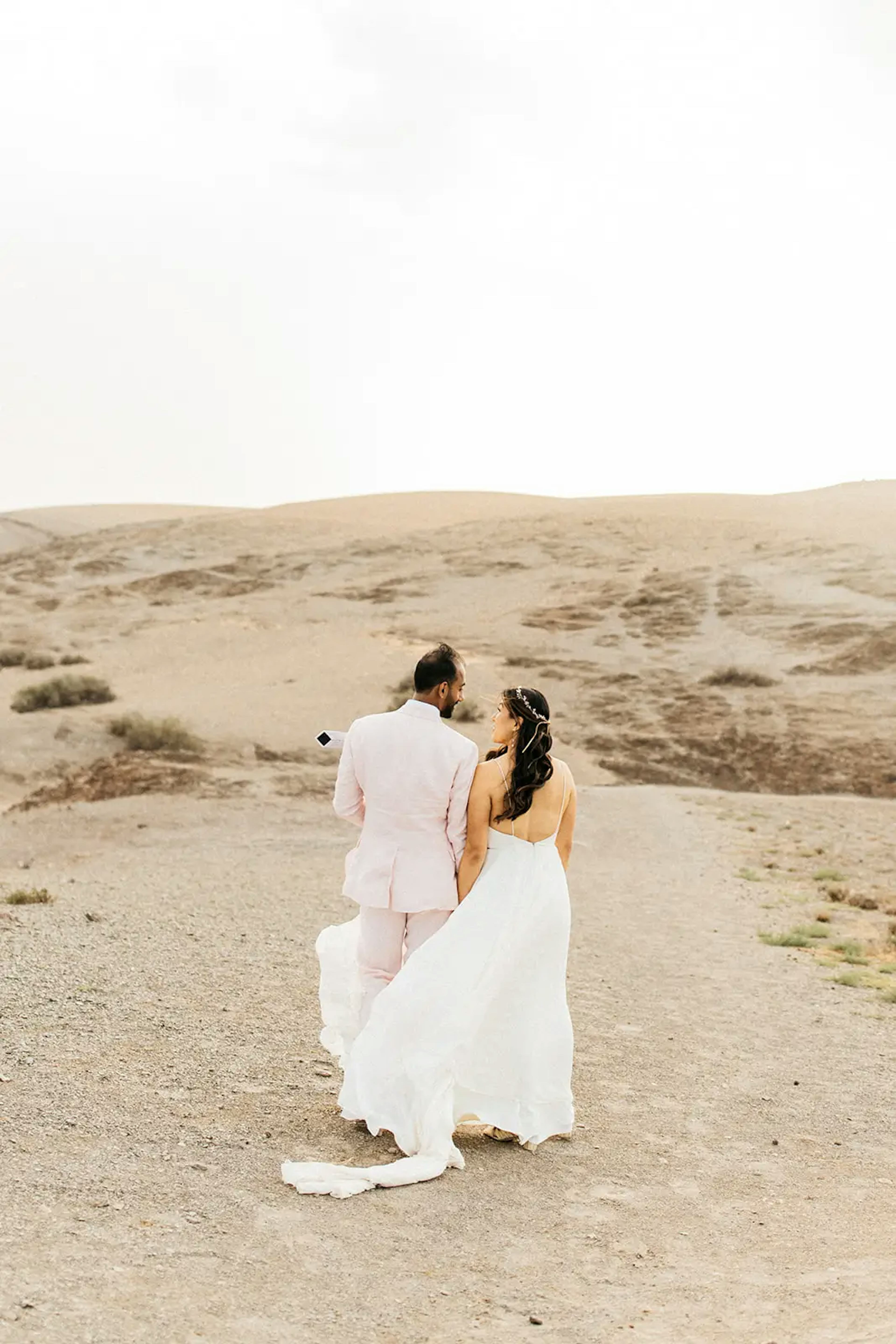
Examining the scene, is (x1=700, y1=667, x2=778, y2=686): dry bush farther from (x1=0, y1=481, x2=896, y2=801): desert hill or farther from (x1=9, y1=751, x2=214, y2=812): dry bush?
(x1=9, y1=751, x2=214, y2=812): dry bush

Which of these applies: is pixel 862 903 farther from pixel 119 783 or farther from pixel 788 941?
pixel 119 783

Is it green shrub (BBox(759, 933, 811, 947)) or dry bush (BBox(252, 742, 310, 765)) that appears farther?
dry bush (BBox(252, 742, 310, 765))

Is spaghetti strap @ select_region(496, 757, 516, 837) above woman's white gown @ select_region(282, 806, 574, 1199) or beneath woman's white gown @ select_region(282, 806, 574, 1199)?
above

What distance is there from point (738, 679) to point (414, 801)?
2907 centimetres

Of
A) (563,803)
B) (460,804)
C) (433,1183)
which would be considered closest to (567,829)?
(563,803)

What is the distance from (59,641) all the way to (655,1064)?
120 feet

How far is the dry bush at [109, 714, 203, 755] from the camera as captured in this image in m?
24.7

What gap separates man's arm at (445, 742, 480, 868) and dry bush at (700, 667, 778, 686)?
2859 cm

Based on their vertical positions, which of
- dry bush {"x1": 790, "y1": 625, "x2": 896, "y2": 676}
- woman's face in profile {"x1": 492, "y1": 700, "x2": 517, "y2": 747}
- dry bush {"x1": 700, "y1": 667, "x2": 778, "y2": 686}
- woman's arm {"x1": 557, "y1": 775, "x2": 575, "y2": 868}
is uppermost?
woman's face in profile {"x1": 492, "y1": 700, "x2": 517, "y2": 747}

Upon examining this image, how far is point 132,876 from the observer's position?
14703 millimetres

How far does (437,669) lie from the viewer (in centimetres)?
522

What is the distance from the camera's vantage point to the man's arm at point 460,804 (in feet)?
17.5

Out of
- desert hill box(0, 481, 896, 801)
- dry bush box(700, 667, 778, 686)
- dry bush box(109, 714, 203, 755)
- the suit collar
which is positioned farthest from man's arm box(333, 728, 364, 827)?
dry bush box(700, 667, 778, 686)

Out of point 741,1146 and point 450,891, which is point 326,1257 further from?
point 741,1146
